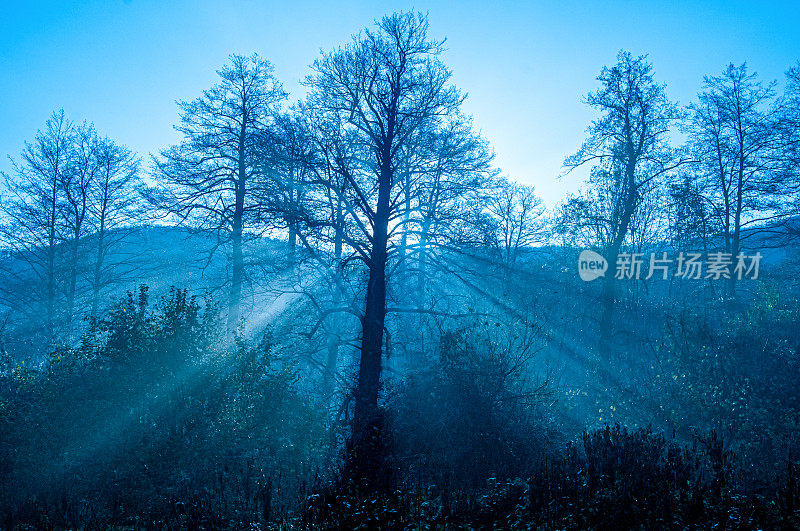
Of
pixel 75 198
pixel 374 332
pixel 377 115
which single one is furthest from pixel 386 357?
pixel 75 198

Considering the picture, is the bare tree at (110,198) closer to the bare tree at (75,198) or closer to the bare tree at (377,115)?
the bare tree at (75,198)

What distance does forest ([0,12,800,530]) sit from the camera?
6.34 metres

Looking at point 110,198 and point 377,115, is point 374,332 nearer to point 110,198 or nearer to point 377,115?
point 377,115

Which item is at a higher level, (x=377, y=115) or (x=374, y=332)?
(x=377, y=115)

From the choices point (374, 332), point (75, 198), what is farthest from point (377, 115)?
point (75, 198)

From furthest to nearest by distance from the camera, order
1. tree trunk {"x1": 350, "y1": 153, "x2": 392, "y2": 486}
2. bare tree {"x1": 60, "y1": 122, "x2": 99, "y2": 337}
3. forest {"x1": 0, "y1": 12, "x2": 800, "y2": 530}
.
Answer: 1. bare tree {"x1": 60, "y1": 122, "x2": 99, "y2": 337}
2. tree trunk {"x1": 350, "y1": 153, "x2": 392, "y2": 486}
3. forest {"x1": 0, "y1": 12, "x2": 800, "y2": 530}

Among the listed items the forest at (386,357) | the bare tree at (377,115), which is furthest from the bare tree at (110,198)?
the bare tree at (377,115)

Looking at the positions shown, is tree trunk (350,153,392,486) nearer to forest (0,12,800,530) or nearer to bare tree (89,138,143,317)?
forest (0,12,800,530)

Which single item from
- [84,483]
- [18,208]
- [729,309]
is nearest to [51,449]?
[84,483]

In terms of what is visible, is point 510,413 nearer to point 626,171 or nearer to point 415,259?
point 415,259

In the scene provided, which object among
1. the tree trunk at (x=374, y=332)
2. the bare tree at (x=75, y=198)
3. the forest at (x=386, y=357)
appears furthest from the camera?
the bare tree at (x=75, y=198)

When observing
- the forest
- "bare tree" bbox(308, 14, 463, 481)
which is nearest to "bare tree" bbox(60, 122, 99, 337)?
the forest

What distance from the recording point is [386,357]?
11.8 m

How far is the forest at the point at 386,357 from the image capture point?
6336 millimetres
